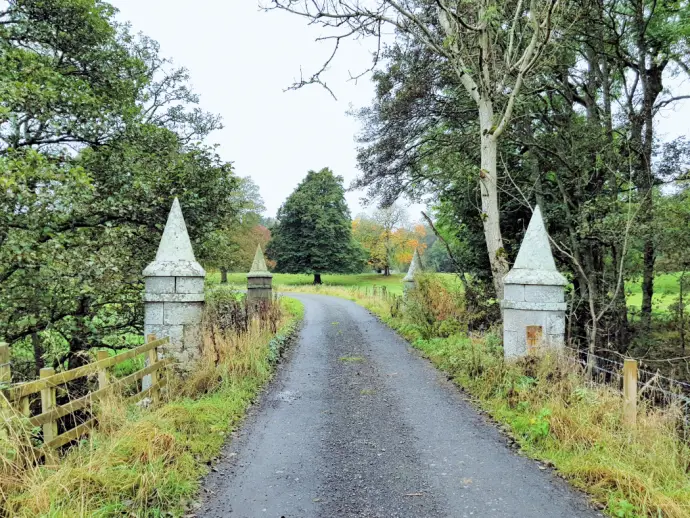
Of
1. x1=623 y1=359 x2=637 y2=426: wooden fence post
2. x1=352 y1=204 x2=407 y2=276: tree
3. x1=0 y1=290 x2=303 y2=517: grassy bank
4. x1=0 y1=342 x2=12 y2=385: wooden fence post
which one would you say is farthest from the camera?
x1=352 y1=204 x2=407 y2=276: tree

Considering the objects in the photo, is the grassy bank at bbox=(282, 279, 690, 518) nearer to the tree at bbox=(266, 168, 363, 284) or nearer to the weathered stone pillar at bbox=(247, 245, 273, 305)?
the weathered stone pillar at bbox=(247, 245, 273, 305)

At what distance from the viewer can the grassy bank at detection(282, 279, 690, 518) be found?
351cm

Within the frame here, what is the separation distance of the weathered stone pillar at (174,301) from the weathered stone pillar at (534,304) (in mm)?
5203

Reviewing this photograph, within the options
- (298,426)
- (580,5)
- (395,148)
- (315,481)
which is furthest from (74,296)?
(580,5)

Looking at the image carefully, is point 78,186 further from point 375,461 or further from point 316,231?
point 316,231

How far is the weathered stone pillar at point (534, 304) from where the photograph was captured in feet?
22.1

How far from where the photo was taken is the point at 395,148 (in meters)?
13.4

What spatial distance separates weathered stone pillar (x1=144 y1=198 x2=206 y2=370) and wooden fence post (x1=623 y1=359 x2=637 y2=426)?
19.6ft

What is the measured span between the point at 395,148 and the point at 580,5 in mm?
6252

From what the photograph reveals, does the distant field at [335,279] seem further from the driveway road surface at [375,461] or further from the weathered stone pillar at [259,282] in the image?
the driveway road surface at [375,461]

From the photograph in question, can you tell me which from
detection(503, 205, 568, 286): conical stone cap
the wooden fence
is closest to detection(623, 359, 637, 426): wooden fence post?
detection(503, 205, 568, 286): conical stone cap

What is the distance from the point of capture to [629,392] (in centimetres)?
467

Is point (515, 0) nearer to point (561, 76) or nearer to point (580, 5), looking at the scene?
point (580, 5)

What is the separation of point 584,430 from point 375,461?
227cm
